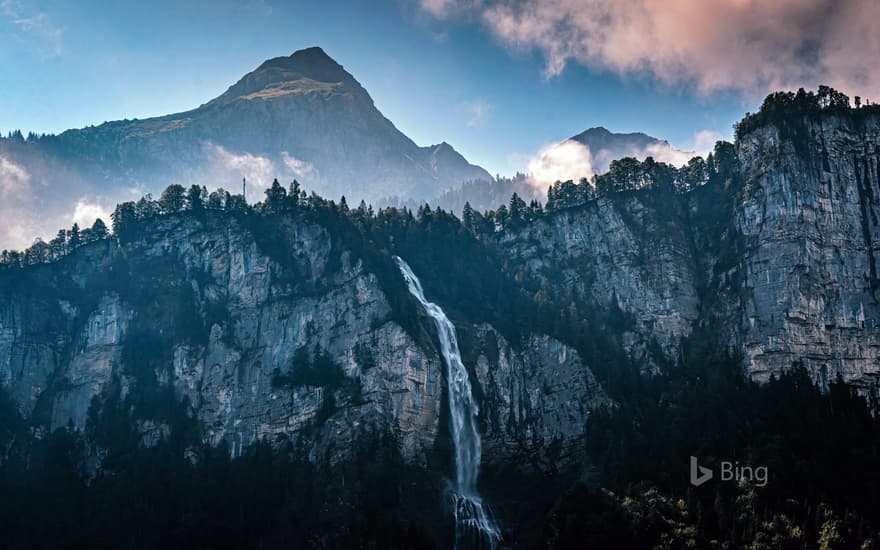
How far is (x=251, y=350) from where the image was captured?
13688cm

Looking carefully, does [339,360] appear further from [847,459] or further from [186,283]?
[847,459]

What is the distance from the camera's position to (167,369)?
136 metres

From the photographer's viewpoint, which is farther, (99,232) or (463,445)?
(99,232)

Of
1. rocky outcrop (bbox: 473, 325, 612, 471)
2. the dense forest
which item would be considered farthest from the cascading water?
the dense forest

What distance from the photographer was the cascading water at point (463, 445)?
372ft

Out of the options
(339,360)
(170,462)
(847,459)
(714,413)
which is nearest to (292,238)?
(339,360)

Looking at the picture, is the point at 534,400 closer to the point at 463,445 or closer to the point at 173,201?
the point at 463,445

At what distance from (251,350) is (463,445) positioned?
1386 inches

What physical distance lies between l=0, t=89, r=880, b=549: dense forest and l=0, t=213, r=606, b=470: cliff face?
2.12 m

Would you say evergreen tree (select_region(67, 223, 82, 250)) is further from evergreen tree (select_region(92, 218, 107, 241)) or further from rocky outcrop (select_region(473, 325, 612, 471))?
rocky outcrop (select_region(473, 325, 612, 471))

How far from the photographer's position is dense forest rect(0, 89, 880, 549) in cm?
10294

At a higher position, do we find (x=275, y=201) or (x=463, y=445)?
(x=275, y=201)

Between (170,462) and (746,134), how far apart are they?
99.1m

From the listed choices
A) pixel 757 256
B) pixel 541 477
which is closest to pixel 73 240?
pixel 541 477
